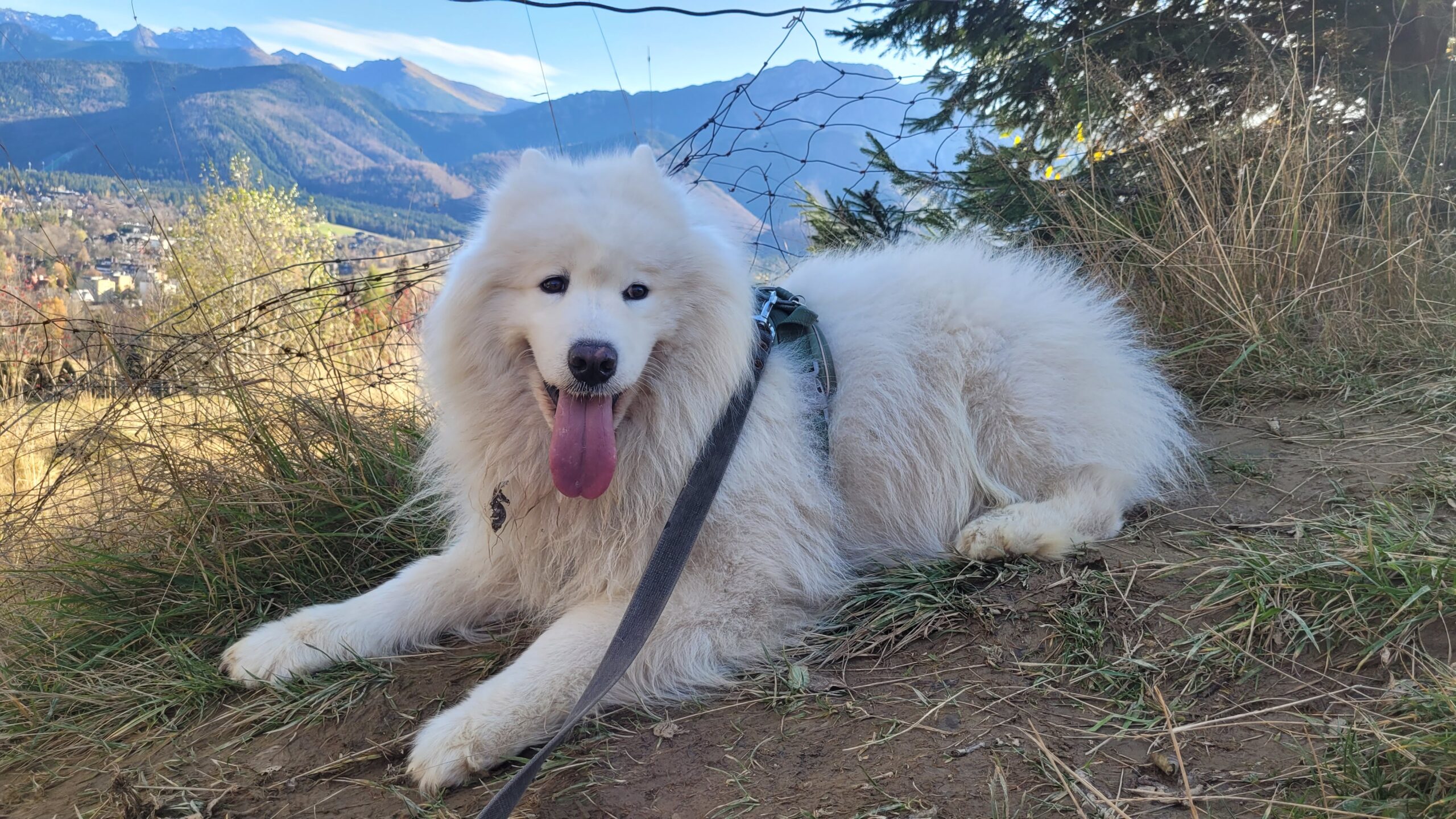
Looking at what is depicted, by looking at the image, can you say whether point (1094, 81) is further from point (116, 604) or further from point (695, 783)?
point (116, 604)

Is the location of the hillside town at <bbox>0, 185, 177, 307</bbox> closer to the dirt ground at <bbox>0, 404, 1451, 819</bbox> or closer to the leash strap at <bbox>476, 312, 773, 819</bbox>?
the dirt ground at <bbox>0, 404, 1451, 819</bbox>

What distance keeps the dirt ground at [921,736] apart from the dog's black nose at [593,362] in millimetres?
991

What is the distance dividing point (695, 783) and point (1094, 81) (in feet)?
15.9

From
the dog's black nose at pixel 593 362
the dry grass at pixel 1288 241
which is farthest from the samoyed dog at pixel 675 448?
the dry grass at pixel 1288 241

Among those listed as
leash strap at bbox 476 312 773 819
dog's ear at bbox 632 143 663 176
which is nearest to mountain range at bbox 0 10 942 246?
dog's ear at bbox 632 143 663 176

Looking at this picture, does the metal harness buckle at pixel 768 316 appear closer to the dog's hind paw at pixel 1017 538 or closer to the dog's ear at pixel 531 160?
the dog's ear at pixel 531 160

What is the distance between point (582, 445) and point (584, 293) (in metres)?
0.45

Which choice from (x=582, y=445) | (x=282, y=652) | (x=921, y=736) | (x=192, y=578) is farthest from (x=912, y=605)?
(x=192, y=578)

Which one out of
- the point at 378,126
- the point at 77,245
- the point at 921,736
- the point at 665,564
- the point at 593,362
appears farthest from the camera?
the point at 378,126

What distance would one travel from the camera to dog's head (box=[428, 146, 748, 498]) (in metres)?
2.14

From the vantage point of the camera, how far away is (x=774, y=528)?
8.21 ft

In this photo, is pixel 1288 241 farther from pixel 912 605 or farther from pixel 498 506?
pixel 498 506

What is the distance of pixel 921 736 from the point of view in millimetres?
1833

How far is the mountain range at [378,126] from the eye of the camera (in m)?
4.01
